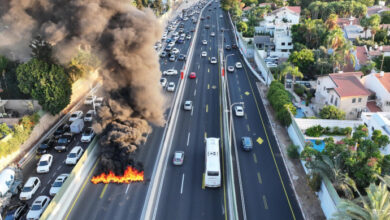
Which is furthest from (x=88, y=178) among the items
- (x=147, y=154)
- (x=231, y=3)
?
(x=231, y=3)

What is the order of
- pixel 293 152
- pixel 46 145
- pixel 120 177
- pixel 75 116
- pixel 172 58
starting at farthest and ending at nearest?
pixel 172 58 < pixel 75 116 < pixel 46 145 < pixel 293 152 < pixel 120 177

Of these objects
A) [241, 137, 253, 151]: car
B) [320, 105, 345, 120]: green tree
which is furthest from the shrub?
[320, 105, 345, 120]: green tree

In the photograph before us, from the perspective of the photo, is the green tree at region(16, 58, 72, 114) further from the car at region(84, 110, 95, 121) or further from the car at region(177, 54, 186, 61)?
the car at region(177, 54, 186, 61)

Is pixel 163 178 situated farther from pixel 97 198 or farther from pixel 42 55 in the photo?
pixel 42 55

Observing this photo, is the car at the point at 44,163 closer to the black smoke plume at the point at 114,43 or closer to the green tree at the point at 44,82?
the black smoke plume at the point at 114,43

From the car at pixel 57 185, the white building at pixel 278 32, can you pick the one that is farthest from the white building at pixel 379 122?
the white building at pixel 278 32

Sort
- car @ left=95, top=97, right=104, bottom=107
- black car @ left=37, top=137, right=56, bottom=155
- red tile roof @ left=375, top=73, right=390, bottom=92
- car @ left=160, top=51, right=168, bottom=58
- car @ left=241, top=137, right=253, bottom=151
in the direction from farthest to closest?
car @ left=160, top=51, right=168, bottom=58
car @ left=95, top=97, right=104, bottom=107
red tile roof @ left=375, top=73, right=390, bottom=92
black car @ left=37, top=137, right=56, bottom=155
car @ left=241, top=137, right=253, bottom=151

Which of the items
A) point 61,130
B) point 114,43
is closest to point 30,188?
point 61,130

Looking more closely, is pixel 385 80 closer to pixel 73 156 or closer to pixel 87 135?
pixel 87 135
